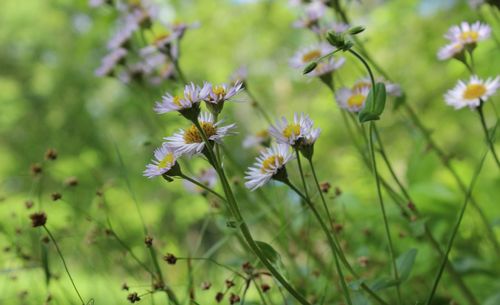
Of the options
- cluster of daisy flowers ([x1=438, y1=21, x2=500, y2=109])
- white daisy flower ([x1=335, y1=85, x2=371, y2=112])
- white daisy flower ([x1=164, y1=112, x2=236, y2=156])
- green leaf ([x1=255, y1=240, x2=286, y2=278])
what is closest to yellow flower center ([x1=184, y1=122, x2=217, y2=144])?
white daisy flower ([x1=164, y1=112, x2=236, y2=156])

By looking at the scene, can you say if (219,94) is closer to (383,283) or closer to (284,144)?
(284,144)

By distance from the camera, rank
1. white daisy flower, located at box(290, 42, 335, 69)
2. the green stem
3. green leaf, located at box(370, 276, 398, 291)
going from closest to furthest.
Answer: the green stem, green leaf, located at box(370, 276, 398, 291), white daisy flower, located at box(290, 42, 335, 69)

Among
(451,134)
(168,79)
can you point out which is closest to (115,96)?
(451,134)

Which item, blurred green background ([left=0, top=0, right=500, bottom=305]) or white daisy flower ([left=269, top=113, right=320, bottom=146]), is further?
blurred green background ([left=0, top=0, right=500, bottom=305])

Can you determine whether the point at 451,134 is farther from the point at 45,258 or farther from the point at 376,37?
the point at 45,258

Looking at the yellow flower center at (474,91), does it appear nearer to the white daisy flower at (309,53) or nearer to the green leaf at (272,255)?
the white daisy flower at (309,53)

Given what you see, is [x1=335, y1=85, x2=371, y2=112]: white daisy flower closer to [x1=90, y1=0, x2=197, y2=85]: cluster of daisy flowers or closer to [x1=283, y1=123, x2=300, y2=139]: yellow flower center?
[x1=283, y1=123, x2=300, y2=139]: yellow flower center

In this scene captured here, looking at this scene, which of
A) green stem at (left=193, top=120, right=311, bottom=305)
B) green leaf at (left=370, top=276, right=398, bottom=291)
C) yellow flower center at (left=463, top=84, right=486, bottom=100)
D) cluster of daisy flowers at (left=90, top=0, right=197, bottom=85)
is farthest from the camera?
cluster of daisy flowers at (left=90, top=0, right=197, bottom=85)

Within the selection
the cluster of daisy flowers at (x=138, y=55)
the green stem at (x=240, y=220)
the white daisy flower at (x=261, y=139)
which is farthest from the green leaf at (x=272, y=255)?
the cluster of daisy flowers at (x=138, y=55)
